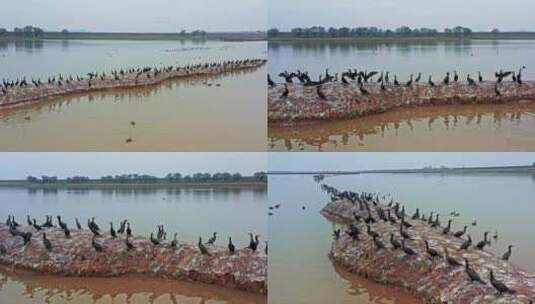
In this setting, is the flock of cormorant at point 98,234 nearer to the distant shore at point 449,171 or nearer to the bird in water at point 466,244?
the distant shore at point 449,171

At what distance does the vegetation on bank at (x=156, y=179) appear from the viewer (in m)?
3.44

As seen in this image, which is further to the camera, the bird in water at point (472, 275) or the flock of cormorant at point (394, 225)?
the flock of cormorant at point (394, 225)

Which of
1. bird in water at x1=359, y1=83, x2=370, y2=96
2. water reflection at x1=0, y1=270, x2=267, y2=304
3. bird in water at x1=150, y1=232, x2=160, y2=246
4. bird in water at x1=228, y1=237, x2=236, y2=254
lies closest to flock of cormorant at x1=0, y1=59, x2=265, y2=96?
bird in water at x1=359, y1=83, x2=370, y2=96

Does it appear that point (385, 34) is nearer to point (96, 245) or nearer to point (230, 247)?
point (230, 247)

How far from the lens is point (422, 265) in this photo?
11.5 ft

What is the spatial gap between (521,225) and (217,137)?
Answer: 179cm

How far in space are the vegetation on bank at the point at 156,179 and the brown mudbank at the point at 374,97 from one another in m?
0.41

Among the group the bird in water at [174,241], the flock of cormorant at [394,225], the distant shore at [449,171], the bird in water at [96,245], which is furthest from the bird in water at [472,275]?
the bird in water at [96,245]

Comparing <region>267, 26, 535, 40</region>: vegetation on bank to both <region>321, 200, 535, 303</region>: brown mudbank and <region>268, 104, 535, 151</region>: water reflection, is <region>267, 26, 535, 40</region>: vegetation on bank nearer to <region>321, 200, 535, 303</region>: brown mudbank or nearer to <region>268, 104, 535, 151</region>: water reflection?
<region>268, 104, 535, 151</region>: water reflection

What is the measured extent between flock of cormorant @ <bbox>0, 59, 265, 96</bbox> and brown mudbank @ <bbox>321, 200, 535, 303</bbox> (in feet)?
3.47


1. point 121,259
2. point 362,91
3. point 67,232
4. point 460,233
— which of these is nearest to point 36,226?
point 67,232

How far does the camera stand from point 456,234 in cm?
354

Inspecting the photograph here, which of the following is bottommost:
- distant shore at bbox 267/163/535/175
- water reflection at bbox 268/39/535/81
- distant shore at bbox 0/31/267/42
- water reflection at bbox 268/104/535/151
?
distant shore at bbox 267/163/535/175

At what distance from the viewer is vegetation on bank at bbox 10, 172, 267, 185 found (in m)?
3.44
